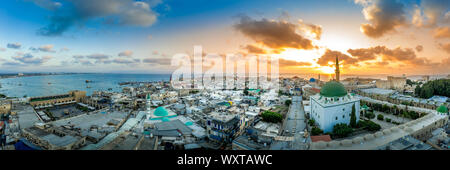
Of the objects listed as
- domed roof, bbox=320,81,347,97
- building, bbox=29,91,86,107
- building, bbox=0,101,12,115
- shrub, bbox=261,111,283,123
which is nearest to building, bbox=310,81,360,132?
domed roof, bbox=320,81,347,97

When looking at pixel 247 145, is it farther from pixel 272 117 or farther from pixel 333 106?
pixel 333 106

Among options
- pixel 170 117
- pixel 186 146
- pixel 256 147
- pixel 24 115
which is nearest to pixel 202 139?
pixel 186 146

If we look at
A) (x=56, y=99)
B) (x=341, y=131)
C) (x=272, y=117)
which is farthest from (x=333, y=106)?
(x=56, y=99)

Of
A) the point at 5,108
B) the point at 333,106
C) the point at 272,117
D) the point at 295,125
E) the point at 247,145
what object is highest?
the point at 333,106

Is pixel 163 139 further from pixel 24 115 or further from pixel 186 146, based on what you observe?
pixel 24 115

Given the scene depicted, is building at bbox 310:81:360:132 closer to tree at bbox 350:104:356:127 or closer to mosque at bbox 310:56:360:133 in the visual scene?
mosque at bbox 310:56:360:133
